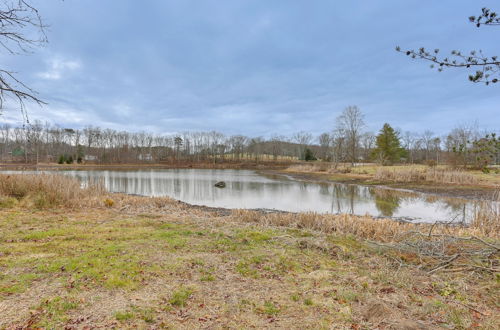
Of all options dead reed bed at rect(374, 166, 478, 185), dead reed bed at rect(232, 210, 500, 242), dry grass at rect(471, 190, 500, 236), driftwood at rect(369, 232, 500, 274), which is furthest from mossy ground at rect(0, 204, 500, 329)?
dead reed bed at rect(374, 166, 478, 185)

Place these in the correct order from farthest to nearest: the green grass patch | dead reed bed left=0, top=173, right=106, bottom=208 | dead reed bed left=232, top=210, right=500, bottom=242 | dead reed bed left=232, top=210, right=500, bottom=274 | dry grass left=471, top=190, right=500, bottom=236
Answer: dead reed bed left=0, top=173, right=106, bottom=208, dry grass left=471, top=190, right=500, bottom=236, dead reed bed left=232, top=210, right=500, bottom=242, dead reed bed left=232, top=210, right=500, bottom=274, the green grass patch

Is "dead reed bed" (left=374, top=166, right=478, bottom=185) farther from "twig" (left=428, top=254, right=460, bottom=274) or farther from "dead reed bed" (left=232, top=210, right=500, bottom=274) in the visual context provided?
"twig" (left=428, top=254, right=460, bottom=274)

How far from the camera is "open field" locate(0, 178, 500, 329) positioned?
280 centimetres

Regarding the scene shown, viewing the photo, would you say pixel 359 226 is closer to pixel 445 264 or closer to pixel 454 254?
pixel 454 254

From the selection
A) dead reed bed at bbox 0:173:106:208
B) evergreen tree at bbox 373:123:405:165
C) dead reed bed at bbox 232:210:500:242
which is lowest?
dead reed bed at bbox 232:210:500:242

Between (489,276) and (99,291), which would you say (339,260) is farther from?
(99,291)

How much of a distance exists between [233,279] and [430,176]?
2580 centimetres

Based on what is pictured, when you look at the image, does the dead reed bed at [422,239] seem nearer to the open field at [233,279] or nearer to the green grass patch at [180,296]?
the open field at [233,279]

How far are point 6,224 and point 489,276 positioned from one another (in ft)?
32.6

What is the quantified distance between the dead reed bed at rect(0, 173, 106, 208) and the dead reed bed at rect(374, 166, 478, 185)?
25.5m

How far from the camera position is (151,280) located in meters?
3.66

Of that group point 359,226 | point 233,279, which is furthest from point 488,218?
point 233,279

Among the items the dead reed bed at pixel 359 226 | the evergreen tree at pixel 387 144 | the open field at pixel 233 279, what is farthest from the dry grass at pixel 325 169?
the open field at pixel 233 279

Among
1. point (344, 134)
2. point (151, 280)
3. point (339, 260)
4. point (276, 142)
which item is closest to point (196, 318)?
point (151, 280)
